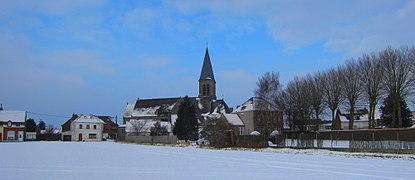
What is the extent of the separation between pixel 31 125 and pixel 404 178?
118 m

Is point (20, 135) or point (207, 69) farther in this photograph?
point (207, 69)

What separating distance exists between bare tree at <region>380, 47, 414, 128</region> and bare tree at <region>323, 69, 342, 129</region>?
7.18m

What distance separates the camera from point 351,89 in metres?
54.0

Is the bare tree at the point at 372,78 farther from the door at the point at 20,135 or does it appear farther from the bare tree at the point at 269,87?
the door at the point at 20,135

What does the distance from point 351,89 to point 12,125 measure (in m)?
73.2

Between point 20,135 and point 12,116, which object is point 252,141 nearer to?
point 20,135

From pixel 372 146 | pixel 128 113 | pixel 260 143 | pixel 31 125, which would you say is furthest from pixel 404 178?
pixel 31 125

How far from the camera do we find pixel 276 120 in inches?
2525

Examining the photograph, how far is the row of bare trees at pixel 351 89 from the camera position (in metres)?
48.3

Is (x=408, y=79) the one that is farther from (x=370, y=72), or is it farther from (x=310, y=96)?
(x=310, y=96)

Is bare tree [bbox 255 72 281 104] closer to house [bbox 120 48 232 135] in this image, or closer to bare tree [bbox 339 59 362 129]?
bare tree [bbox 339 59 362 129]

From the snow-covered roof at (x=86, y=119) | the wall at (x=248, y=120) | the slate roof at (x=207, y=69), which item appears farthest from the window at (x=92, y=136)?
the wall at (x=248, y=120)

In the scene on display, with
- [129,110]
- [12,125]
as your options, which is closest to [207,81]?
[129,110]

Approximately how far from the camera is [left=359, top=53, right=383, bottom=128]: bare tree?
4984 centimetres
